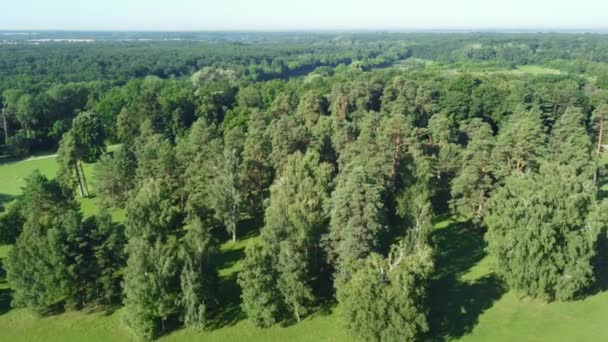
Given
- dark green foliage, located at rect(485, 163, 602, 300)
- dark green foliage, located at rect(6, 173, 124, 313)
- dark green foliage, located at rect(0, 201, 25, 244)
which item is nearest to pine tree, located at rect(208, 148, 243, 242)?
dark green foliage, located at rect(6, 173, 124, 313)

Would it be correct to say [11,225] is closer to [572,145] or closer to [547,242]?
[547,242]

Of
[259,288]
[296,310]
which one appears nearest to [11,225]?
[259,288]

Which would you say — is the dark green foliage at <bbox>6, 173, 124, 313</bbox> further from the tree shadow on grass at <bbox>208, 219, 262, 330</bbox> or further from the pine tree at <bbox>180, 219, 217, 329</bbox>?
the tree shadow on grass at <bbox>208, 219, 262, 330</bbox>

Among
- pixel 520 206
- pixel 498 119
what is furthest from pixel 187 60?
pixel 520 206

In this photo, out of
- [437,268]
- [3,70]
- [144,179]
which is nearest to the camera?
[437,268]

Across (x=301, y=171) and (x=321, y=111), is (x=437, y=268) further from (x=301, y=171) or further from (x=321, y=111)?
(x=321, y=111)

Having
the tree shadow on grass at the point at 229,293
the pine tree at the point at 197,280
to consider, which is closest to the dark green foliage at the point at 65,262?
the pine tree at the point at 197,280
